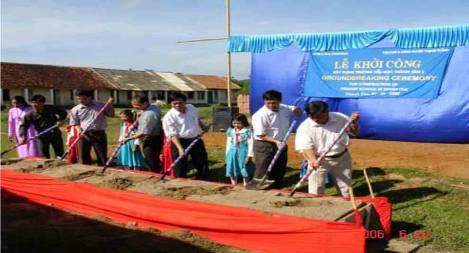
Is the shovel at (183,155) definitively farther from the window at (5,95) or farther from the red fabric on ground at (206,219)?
the window at (5,95)

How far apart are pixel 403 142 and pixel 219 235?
675 centimetres

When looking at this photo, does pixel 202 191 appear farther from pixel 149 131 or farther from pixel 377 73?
pixel 377 73

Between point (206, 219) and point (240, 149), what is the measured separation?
289 centimetres

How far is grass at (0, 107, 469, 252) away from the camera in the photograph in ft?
18.5

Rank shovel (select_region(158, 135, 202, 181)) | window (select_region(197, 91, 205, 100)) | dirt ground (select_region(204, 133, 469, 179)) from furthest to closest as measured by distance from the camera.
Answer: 1. window (select_region(197, 91, 205, 100))
2. dirt ground (select_region(204, 133, 469, 179))
3. shovel (select_region(158, 135, 202, 181))

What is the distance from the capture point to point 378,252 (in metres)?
5.13

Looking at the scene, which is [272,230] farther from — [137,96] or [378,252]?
[137,96]

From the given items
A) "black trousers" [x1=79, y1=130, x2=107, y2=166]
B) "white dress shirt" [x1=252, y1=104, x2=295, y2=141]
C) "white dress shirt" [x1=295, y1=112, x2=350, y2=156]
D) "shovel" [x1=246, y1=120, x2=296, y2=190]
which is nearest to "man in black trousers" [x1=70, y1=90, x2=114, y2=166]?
"black trousers" [x1=79, y1=130, x2=107, y2=166]

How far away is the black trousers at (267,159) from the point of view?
6797 millimetres

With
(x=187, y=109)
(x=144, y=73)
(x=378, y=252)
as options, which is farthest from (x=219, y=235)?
(x=144, y=73)

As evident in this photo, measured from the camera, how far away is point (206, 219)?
5.50m

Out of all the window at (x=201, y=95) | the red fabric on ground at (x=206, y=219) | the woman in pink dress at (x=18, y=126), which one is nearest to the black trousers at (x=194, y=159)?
the red fabric on ground at (x=206, y=219)

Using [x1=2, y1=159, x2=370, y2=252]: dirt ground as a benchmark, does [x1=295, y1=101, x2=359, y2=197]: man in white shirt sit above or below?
above

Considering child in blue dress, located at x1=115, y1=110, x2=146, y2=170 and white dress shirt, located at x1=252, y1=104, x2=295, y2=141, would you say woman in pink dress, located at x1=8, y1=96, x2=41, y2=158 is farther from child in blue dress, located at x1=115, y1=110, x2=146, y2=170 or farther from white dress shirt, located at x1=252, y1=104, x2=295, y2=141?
white dress shirt, located at x1=252, y1=104, x2=295, y2=141
